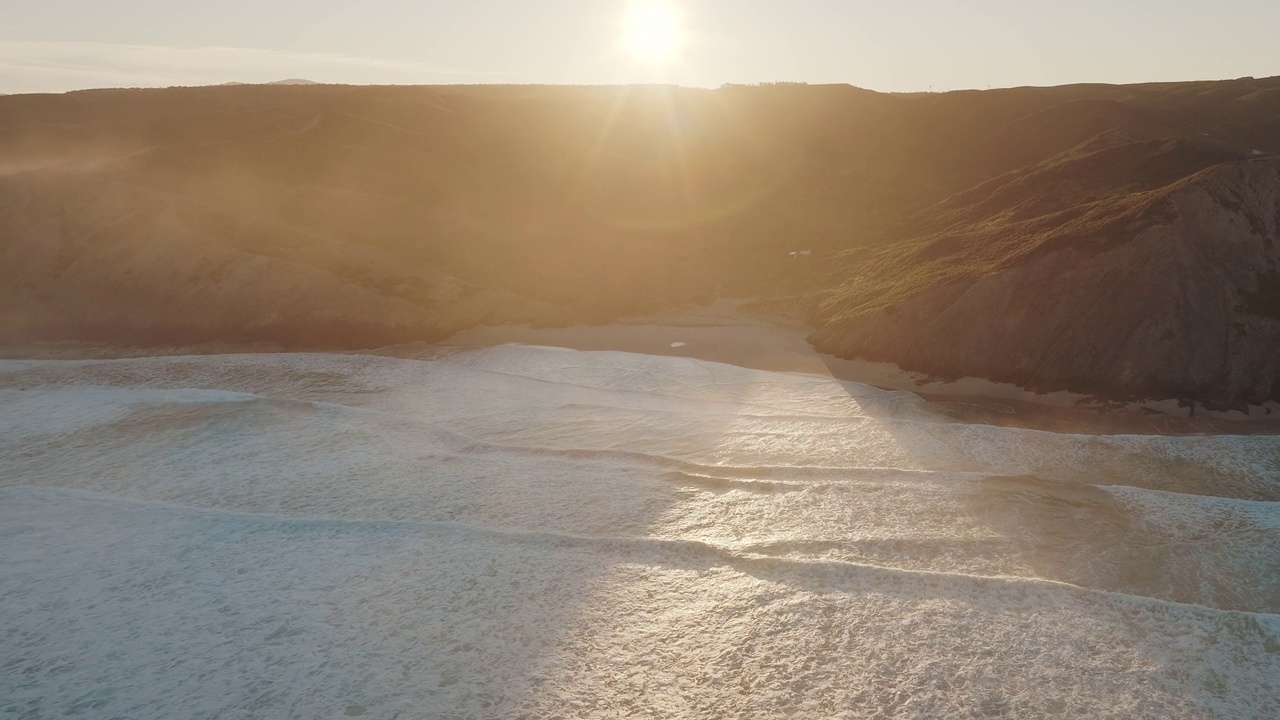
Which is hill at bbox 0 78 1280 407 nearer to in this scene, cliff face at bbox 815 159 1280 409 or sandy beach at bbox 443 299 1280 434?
cliff face at bbox 815 159 1280 409

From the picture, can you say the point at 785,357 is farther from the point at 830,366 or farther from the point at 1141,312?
the point at 1141,312

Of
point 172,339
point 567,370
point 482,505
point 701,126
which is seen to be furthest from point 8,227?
point 701,126

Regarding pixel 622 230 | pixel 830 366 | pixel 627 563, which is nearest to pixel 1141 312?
pixel 830 366

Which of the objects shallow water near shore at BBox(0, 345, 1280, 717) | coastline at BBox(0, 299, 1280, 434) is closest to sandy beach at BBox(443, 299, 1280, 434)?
coastline at BBox(0, 299, 1280, 434)

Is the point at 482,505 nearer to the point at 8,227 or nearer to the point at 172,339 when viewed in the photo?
the point at 172,339

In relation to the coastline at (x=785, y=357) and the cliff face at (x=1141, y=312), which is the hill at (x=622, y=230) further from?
the coastline at (x=785, y=357)

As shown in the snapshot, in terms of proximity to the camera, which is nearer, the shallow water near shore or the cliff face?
the shallow water near shore

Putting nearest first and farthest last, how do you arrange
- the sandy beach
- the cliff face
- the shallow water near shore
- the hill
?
the shallow water near shore < the sandy beach < the cliff face < the hill
